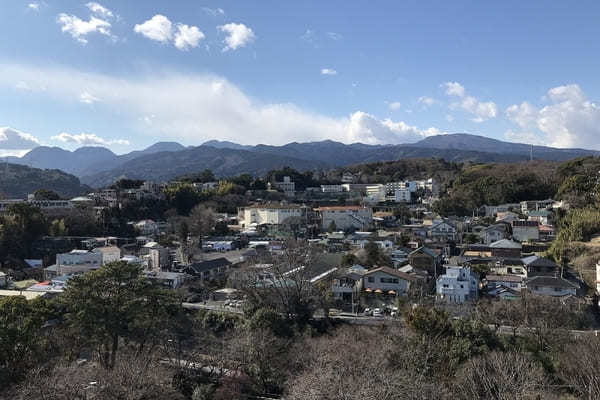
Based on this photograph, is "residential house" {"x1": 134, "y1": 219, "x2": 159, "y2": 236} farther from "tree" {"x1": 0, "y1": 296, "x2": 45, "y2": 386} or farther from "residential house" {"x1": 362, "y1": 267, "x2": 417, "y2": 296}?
"tree" {"x1": 0, "y1": 296, "x2": 45, "y2": 386}

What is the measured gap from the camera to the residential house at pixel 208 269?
20.5 m

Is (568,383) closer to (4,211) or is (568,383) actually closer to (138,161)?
(4,211)

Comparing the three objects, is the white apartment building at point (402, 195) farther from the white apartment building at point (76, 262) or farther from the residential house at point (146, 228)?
the white apartment building at point (76, 262)

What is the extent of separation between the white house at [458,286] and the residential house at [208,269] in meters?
10.1

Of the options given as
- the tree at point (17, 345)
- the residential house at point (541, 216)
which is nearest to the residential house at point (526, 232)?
the residential house at point (541, 216)

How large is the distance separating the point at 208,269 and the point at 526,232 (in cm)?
1890

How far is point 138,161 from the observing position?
165125 millimetres

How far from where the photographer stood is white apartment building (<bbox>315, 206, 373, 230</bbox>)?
1377 inches

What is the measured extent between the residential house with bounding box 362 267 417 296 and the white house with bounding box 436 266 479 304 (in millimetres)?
1160

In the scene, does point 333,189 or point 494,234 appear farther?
point 333,189

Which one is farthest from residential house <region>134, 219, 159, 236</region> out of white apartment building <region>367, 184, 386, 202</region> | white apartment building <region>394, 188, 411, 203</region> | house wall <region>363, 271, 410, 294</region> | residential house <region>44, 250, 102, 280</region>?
white apartment building <region>394, 188, 411, 203</region>

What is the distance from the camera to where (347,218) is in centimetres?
3525

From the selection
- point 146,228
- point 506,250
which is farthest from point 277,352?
point 146,228

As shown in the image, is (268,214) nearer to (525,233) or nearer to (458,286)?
(525,233)
